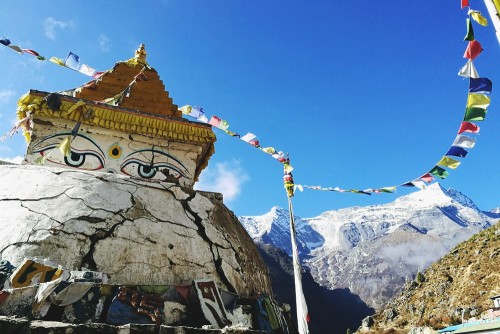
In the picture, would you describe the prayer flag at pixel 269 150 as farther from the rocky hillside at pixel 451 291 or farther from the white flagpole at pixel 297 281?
the rocky hillside at pixel 451 291

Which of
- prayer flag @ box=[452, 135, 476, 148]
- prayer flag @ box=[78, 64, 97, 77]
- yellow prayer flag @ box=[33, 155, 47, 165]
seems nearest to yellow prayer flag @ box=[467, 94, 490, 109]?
prayer flag @ box=[452, 135, 476, 148]

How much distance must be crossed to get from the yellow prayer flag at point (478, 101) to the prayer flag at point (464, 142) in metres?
0.97

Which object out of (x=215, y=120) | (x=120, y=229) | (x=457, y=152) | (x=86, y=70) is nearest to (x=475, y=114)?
(x=457, y=152)

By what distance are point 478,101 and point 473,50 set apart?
632 millimetres

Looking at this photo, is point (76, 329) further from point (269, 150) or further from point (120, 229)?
point (269, 150)

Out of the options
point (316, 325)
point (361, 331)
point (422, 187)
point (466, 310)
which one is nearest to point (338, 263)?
point (316, 325)

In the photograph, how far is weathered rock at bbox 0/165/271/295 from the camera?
3.03 meters

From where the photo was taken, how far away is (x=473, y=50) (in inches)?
162

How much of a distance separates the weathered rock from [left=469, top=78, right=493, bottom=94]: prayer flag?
3105 millimetres

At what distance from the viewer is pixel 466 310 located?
117ft

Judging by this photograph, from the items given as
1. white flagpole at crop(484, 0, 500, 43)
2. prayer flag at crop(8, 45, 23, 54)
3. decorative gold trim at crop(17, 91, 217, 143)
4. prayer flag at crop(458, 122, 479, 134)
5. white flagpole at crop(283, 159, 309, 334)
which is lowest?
white flagpole at crop(283, 159, 309, 334)

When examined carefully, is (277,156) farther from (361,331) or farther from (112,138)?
(361,331)

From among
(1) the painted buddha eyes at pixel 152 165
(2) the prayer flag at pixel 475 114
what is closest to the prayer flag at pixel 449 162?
(2) the prayer flag at pixel 475 114

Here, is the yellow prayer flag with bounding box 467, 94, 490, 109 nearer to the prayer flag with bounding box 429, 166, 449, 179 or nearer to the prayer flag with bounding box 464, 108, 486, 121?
the prayer flag with bounding box 464, 108, 486, 121
